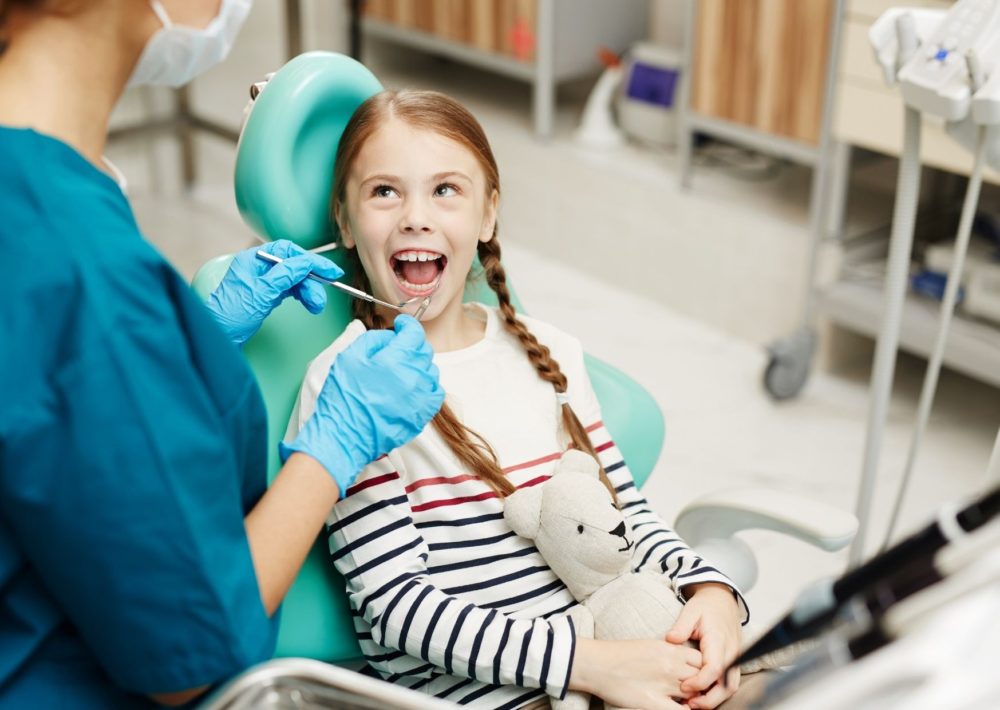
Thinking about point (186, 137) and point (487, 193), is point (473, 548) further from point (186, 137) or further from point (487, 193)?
point (186, 137)

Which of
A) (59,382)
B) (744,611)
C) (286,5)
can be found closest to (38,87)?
(59,382)

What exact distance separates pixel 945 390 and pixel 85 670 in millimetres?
2322

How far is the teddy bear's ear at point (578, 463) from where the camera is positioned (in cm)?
138

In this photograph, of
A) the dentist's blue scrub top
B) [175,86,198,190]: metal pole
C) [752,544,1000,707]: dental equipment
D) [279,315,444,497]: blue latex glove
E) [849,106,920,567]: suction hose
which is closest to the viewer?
[752,544,1000,707]: dental equipment

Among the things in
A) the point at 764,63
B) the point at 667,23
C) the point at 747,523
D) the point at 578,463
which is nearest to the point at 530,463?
the point at 578,463

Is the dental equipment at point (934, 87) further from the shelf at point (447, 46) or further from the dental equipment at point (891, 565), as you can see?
the shelf at point (447, 46)

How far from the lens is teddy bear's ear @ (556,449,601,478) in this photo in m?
1.38

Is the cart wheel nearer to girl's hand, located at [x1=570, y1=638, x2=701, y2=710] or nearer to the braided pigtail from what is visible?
the braided pigtail

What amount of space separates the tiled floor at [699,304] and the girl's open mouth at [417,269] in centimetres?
109

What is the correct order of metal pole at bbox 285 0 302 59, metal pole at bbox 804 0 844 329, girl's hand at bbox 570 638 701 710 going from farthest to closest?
metal pole at bbox 285 0 302 59, metal pole at bbox 804 0 844 329, girl's hand at bbox 570 638 701 710

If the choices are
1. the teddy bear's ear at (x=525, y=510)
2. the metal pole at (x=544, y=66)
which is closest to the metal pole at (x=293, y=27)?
the metal pole at (x=544, y=66)

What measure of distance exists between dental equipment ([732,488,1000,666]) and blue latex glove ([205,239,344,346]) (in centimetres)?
70

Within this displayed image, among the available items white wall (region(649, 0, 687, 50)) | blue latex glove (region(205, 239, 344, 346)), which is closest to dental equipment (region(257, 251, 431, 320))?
blue latex glove (region(205, 239, 344, 346))

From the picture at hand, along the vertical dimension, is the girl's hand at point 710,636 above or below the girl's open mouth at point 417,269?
below
